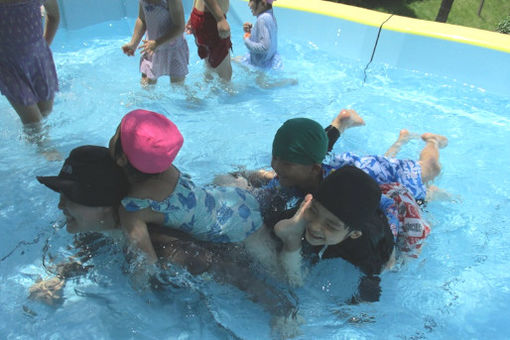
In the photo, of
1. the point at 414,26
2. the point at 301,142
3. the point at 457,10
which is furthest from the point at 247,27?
the point at 457,10

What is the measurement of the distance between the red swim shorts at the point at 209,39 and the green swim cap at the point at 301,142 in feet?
7.72

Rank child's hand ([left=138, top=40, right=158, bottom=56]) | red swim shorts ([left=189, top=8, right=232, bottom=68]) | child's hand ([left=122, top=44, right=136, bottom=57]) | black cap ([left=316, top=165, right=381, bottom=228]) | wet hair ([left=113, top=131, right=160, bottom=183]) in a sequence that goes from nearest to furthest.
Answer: black cap ([left=316, top=165, right=381, bottom=228])
wet hair ([left=113, top=131, right=160, bottom=183])
child's hand ([left=138, top=40, right=158, bottom=56])
child's hand ([left=122, top=44, right=136, bottom=57])
red swim shorts ([left=189, top=8, right=232, bottom=68])

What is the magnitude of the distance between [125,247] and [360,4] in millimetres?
10827

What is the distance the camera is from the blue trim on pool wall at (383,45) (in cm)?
506

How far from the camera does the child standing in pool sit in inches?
150

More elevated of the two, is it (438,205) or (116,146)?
(116,146)

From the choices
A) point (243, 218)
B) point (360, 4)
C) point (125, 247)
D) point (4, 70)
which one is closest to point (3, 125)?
point (4, 70)

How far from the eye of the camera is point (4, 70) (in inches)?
117

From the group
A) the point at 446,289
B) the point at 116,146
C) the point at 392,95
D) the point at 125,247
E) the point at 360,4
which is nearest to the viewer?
the point at 116,146

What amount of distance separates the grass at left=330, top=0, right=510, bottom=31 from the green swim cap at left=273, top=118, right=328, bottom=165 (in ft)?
32.1

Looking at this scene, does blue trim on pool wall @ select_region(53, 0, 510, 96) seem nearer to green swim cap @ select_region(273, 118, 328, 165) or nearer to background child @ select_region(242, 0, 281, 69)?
background child @ select_region(242, 0, 281, 69)

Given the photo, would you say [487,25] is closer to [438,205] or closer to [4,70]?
[438,205]

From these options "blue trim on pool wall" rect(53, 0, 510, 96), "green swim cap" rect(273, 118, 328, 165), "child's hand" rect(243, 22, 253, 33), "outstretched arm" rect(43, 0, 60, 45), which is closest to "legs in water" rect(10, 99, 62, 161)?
"outstretched arm" rect(43, 0, 60, 45)

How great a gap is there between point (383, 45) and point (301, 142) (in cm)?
379
